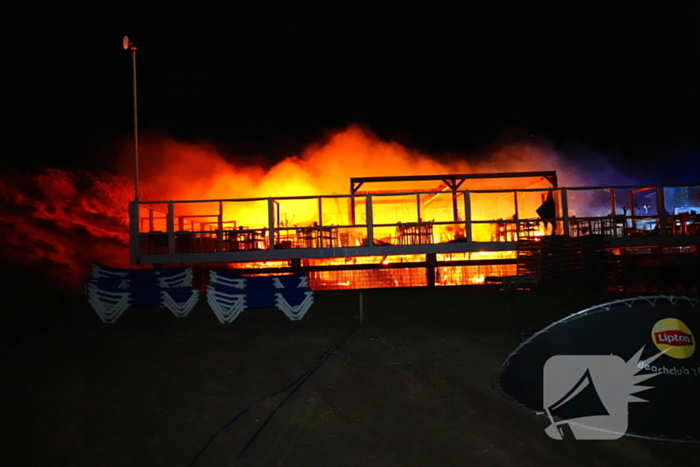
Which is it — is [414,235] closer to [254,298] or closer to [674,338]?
[254,298]

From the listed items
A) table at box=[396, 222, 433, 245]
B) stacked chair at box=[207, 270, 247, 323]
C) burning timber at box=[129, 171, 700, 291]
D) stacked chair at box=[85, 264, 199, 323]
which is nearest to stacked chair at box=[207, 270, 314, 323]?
stacked chair at box=[207, 270, 247, 323]

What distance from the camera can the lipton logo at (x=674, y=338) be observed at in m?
5.18

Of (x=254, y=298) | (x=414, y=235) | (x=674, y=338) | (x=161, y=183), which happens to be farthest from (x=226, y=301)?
(x=161, y=183)

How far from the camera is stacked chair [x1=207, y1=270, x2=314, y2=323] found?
9.16 metres

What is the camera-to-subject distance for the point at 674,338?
520 cm

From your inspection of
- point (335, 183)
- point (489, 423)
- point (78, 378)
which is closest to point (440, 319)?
point (489, 423)

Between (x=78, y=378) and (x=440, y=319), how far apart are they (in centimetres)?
620

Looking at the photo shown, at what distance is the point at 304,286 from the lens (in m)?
9.93

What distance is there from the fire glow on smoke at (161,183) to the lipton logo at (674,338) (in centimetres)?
1578

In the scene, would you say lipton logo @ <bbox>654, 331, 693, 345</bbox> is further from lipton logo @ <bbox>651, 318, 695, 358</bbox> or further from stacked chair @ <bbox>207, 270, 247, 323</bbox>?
stacked chair @ <bbox>207, 270, 247, 323</bbox>

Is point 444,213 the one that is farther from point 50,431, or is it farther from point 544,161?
point 50,431

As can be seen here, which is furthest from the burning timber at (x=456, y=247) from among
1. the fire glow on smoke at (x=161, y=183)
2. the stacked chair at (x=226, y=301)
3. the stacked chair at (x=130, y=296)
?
the fire glow on smoke at (x=161, y=183)

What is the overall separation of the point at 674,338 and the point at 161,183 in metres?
22.2

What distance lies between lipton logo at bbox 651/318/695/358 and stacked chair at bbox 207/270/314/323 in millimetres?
5898
